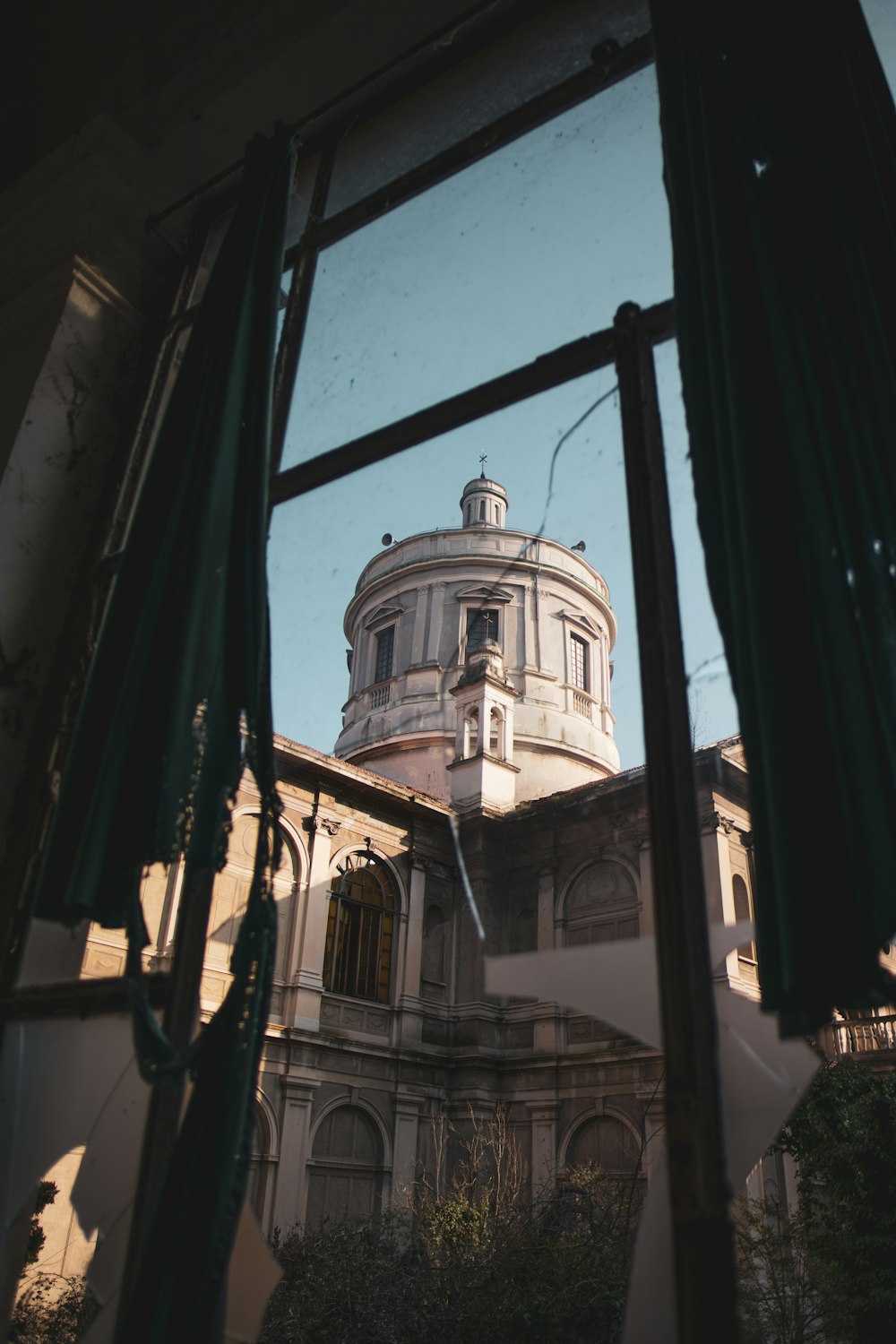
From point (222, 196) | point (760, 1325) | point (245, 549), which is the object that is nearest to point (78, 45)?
point (222, 196)

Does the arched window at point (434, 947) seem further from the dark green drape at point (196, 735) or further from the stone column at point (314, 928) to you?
the dark green drape at point (196, 735)

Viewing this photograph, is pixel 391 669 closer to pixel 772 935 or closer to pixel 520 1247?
pixel 520 1247

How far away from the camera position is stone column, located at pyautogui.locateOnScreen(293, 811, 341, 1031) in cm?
1302

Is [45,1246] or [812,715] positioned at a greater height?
[812,715]

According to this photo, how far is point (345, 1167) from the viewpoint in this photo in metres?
12.7

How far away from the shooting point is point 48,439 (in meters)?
2.53

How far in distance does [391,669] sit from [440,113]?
17197 millimetres

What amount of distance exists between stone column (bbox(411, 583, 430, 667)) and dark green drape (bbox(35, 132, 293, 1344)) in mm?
16731

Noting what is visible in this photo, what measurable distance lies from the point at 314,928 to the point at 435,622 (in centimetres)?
745

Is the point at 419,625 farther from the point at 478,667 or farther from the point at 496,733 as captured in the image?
the point at 496,733

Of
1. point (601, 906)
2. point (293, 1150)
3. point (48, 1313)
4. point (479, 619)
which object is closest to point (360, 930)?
point (293, 1150)

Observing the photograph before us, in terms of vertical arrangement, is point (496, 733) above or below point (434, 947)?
above

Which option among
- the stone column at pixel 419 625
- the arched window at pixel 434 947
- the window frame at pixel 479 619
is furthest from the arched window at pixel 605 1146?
the stone column at pixel 419 625

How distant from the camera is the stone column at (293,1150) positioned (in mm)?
11586
